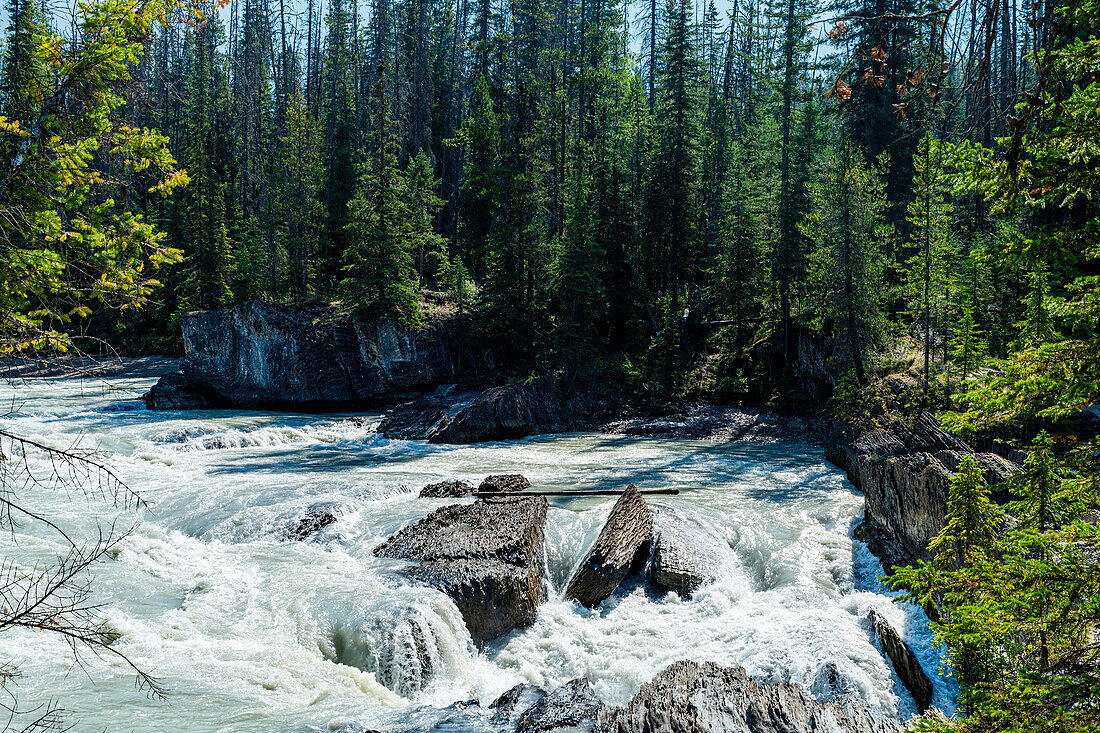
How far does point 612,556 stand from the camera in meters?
9.73

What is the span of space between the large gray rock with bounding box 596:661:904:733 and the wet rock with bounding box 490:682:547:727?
80 centimetres

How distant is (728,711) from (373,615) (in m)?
4.43

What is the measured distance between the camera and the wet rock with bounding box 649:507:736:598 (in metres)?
9.39

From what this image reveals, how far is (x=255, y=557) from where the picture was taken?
10.3 m

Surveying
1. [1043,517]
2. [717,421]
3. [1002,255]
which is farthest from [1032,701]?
[717,421]

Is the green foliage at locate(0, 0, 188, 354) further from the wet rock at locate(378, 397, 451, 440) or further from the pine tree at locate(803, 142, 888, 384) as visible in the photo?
the pine tree at locate(803, 142, 888, 384)

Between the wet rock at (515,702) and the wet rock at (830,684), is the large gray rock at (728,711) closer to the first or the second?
the wet rock at (830,684)

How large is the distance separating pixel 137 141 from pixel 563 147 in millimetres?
31456

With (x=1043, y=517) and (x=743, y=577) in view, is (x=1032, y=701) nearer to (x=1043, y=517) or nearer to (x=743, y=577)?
(x=1043, y=517)

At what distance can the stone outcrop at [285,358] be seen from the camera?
85.1ft

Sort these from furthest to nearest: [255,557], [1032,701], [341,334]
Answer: [341,334]
[255,557]
[1032,701]

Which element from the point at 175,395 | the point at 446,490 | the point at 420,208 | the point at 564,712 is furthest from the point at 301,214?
the point at 564,712

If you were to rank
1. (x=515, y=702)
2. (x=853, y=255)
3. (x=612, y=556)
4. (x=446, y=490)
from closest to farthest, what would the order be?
(x=515, y=702) → (x=612, y=556) → (x=446, y=490) → (x=853, y=255)

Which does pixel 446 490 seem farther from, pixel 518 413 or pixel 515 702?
pixel 518 413
